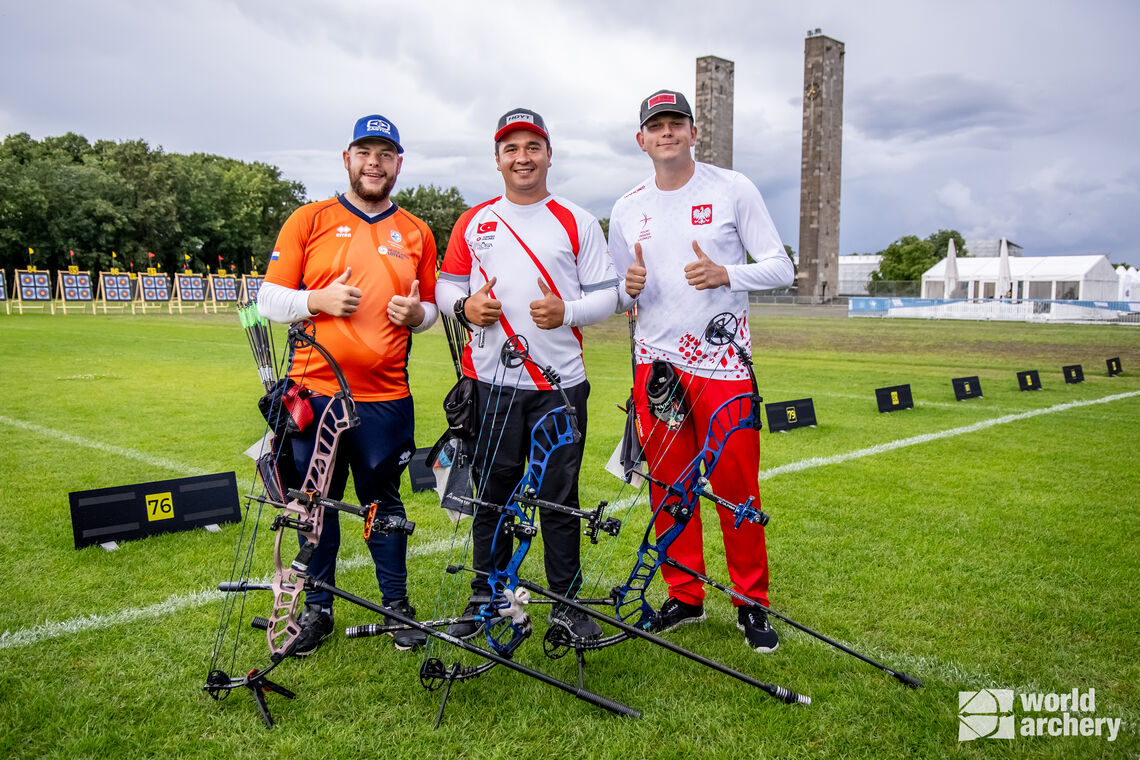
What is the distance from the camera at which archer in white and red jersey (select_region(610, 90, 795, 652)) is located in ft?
10.8

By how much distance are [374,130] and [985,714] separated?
3.09 meters

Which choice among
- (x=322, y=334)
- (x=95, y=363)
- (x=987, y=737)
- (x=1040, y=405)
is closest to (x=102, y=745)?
(x=322, y=334)

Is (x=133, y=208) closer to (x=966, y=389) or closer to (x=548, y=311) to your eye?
(x=966, y=389)

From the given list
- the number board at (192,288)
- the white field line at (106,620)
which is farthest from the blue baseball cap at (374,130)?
the number board at (192,288)

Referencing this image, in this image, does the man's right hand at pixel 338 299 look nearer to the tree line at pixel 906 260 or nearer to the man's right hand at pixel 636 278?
the man's right hand at pixel 636 278

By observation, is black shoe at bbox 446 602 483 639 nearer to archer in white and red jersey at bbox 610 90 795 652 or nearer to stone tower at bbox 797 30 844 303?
archer in white and red jersey at bbox 610 90 795 652

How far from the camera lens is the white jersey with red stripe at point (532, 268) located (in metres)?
3.12

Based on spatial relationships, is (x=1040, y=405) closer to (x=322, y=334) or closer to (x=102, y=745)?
(x=322, y=334)

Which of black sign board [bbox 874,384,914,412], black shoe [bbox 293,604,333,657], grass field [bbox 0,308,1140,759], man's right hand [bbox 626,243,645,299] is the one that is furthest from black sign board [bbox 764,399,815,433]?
black shoe [bbox 293,604,333,657]

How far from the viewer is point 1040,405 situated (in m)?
9.78

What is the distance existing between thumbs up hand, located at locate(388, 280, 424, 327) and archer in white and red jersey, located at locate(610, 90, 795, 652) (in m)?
0.82

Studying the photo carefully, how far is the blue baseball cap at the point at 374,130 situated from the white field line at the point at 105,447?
386 centimetres

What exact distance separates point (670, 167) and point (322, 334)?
1.56 m

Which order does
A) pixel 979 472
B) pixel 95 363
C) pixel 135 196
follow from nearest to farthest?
pixel 979 472, pixel 95 363, pixel 135 196
